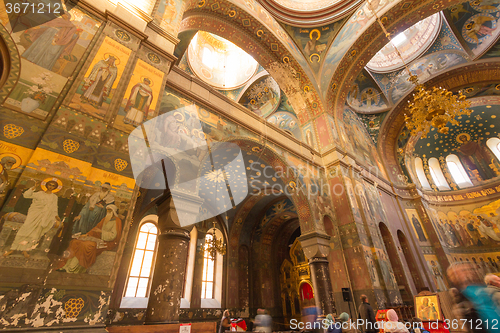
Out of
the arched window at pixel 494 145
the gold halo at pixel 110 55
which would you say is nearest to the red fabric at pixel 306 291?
the gold halo at pixel 110 55

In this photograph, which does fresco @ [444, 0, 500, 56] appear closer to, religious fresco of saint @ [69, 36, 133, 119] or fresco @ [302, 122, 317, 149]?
fresco @ [302, 122, 317, 149]

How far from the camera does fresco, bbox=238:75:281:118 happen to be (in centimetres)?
1287

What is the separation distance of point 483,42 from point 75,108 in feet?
54.8

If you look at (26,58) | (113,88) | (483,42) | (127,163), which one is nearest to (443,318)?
(127,163)

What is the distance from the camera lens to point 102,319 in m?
2.47

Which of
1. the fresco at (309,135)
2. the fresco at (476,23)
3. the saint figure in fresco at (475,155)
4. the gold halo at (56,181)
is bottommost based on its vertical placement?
the gold halo at (56,181)

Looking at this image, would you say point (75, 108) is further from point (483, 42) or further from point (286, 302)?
point (483, 42)

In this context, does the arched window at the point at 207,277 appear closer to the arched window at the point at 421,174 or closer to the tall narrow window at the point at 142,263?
the tall narrow window at the point at 142,263

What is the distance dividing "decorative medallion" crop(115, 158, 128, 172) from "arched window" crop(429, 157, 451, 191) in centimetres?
1823

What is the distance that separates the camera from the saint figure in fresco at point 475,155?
46.9ft

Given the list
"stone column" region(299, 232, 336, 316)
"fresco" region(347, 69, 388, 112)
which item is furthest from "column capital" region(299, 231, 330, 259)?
"fresco" region(347, 69, 388, 112)

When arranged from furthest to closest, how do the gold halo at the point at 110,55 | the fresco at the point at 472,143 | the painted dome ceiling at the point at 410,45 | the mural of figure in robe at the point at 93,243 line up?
1. the fresco at the point at 472,143
2. the painted dome ceiling at the point at 410,45
3. the gold halo at the point at 110,55
4. the mural of figure in robe at the point at 93,243

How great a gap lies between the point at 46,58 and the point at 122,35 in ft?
4.37

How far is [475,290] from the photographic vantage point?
1.80 meters
